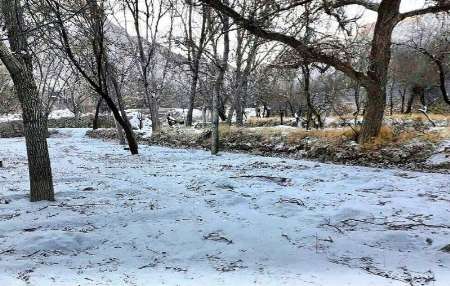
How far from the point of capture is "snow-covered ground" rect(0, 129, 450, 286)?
155 inches

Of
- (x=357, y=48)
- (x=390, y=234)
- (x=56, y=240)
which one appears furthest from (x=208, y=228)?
(x=357, y=48)

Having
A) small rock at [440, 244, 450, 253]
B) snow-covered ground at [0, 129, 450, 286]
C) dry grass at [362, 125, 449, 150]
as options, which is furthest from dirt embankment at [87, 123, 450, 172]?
small rock at [440, 244, 450, 253]

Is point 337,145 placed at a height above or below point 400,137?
below

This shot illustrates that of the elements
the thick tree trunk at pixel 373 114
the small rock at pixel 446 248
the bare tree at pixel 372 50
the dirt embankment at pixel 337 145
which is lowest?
the small rock at pixel 446 248

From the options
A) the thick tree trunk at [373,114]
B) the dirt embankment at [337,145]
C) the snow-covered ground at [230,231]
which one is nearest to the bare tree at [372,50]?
the thick tree trunk at [373,114]

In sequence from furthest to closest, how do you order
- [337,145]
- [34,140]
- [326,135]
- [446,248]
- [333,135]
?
[326,135] → [333,135] → [337,145] → [34,140] → [446,248]

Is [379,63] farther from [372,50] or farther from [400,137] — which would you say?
[400,137]

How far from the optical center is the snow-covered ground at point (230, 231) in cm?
394

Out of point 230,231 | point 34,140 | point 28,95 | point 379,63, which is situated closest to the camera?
A: point 230,231

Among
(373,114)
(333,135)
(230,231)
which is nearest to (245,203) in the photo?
(230,231)

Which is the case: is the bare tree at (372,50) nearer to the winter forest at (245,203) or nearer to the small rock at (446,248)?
the winter forest at (245,203)

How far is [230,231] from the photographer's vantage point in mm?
5254

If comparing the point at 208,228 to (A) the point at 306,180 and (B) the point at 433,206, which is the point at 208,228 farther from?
(A) the point at 306,180

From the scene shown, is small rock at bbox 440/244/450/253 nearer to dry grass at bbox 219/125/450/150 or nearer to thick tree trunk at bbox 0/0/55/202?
thick tree trunk at bbox 0/0/55/202
